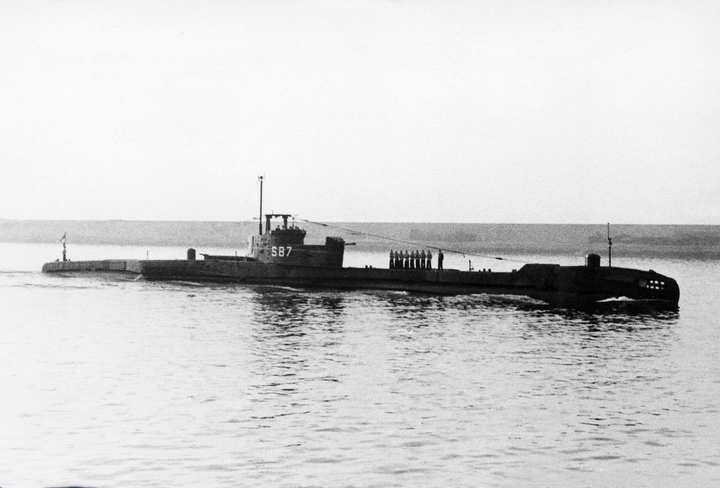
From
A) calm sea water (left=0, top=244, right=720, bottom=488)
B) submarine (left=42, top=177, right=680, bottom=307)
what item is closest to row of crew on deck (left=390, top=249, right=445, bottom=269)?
submarine (left=42, top=177, right=680, bottom=307)

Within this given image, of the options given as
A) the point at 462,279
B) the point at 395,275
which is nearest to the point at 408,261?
the point at 395,275

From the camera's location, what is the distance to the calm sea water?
13.3 metres

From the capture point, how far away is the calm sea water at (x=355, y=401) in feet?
43.8

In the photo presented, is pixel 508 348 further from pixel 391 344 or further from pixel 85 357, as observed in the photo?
pixel 85 357

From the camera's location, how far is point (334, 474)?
12.9m

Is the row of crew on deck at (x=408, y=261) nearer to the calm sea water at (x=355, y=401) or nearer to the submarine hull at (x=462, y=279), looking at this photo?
the submarine hull at (x=462, y=279)

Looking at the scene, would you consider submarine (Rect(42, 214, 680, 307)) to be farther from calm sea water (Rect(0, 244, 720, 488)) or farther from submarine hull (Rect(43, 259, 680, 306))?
calm sea water (Rect(0, 244, 720, 488))

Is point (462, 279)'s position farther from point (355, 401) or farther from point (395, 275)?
point (355, 401)

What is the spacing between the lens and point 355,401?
18.6 metres

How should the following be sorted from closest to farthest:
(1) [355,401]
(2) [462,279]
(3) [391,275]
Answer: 1. (1) [355,401]
2. (2) [462,279]
3. (3) [391,275]

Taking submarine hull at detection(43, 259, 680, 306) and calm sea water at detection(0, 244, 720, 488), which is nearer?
calm sea water at detection(0, 244, 720, 488)

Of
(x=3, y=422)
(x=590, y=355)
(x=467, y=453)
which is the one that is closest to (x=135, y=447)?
(x=3, y=422)

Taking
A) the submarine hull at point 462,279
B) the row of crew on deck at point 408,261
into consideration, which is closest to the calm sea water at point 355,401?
the submarine hull at point 462,279

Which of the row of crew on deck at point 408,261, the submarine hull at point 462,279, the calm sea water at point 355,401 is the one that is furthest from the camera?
the row of crew on deck at point 408,261
